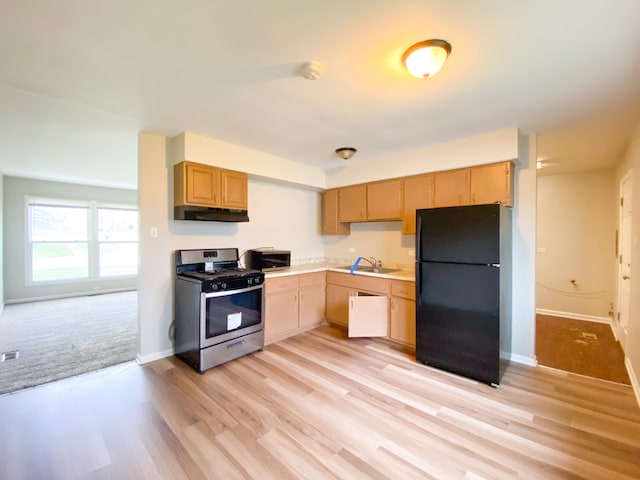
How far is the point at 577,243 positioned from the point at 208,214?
576 cm

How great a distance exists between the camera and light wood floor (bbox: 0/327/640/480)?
5.57 ft

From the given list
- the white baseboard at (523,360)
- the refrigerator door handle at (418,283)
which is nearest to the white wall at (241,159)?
the refrigerator door handle at (418,283)

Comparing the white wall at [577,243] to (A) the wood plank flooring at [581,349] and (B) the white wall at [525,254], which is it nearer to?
(A) the wood plank flooring at [581,349]

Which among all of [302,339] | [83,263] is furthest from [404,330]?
[83,263]

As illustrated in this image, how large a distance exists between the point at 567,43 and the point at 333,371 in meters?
3.07

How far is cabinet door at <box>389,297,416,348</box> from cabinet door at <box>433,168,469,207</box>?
1.26 meters

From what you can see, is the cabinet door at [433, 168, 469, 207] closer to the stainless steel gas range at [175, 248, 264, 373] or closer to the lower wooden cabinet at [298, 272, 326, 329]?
the lower wooden cabinet at [298, 272, 326, 329]

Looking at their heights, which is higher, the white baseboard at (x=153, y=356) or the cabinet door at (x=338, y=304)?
the cabinet door at (x=338, y=304)

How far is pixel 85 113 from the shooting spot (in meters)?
2.61

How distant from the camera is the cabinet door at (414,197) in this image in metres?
3.48

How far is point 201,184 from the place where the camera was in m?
3.15

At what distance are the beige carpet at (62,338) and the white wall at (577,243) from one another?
21.3ft

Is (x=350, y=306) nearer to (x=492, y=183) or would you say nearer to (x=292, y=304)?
(x=292, y=304)

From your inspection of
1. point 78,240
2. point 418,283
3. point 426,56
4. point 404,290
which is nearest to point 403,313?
point 404,290
